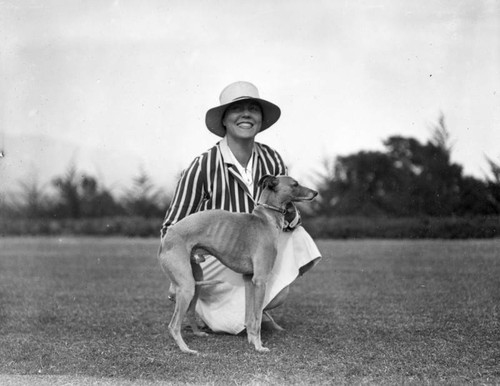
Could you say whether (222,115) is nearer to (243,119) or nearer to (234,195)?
(243,119)

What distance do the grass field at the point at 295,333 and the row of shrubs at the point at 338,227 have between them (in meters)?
2.74

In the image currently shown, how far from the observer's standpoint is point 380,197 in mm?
19812

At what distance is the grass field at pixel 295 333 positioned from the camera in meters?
3.40

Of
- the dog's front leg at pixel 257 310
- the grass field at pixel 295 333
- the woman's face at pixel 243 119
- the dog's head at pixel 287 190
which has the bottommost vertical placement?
the grass field at pixel 295 333

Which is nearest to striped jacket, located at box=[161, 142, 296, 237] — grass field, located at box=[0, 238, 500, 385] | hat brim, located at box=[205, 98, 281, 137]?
hat brim, located at box=[205, 98, 281, 137]

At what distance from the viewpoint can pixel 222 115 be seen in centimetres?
487

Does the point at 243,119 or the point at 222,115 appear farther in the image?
the point at 222,115

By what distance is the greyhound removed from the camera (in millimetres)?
4051

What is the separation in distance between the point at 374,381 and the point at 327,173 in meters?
16.9

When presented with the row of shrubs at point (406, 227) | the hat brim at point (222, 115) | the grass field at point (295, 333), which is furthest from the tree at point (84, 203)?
the hat brim at point (222, 115)

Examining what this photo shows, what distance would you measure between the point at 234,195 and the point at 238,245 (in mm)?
635

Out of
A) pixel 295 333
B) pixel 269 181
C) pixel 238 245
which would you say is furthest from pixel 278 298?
pixel 269 181

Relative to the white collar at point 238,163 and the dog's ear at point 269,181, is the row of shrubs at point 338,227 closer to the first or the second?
the white collar at point 238,163

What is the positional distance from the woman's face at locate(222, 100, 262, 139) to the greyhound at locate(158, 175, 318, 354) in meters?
0.55
